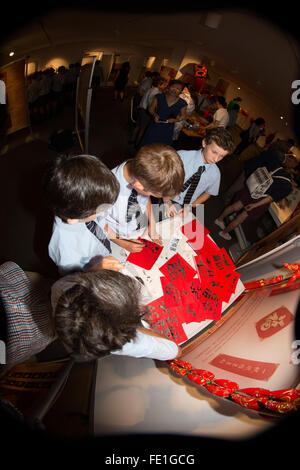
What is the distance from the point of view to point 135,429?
0.68 metres

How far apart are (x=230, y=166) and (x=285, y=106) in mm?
229

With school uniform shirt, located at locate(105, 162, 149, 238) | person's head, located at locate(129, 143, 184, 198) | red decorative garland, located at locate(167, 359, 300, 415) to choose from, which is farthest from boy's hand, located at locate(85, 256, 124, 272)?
red decorative garland, located at locate(167, 359, 300, 415)

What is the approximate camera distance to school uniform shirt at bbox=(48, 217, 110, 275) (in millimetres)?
761

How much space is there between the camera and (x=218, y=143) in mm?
706

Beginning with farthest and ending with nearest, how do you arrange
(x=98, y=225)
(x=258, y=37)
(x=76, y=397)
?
(x=98, y=225) → (x=76, y=397) → (x=258, y=37)

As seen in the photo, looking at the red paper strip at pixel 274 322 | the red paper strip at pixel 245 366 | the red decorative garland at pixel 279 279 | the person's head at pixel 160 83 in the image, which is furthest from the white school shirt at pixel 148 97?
the red paper strip at pixel 245 366

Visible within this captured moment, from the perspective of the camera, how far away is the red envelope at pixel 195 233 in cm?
92

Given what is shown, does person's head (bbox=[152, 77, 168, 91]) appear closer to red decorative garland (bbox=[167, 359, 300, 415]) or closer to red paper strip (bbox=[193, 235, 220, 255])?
red paper strip (bbox=[193, 235, 220, 255])

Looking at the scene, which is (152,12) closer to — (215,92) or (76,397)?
(215,92)

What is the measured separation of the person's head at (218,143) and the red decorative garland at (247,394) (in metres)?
0.82

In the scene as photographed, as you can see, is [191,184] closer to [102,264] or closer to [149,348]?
[102,264]

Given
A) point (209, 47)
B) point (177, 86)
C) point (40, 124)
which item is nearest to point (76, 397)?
point (40, 124)

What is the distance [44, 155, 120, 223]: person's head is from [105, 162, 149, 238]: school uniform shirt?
295mm

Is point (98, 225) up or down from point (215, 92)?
down
